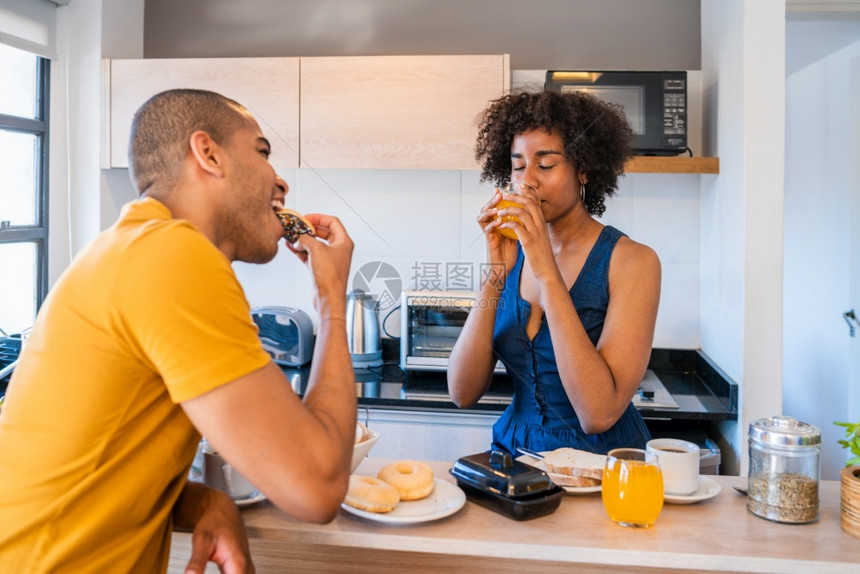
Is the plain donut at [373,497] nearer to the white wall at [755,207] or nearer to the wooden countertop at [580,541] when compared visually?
the wooden countertop at [580,541]

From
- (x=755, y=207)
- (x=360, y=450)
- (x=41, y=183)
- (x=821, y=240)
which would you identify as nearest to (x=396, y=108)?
(x=755, y=207)

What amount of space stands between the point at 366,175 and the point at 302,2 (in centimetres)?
71

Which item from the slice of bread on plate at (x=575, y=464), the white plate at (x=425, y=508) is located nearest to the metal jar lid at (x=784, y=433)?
the slice of bread on plate at (x=575, y=464)

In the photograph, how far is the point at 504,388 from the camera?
251 cm

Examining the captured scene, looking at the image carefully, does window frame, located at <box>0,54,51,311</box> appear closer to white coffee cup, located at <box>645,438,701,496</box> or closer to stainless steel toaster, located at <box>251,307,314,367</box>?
stainless steel toaster, located at <box>251,307,314,367</box>

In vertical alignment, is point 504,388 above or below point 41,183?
below

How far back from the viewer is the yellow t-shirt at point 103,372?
0.82 meters

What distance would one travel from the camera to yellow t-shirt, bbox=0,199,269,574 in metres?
0.82

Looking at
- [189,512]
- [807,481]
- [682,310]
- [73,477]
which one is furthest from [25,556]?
[682,310]

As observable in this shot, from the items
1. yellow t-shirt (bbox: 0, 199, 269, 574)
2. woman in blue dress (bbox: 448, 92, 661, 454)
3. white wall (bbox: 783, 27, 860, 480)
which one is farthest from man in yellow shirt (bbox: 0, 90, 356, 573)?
white wall (bbox: 783, 27, 860, 480)

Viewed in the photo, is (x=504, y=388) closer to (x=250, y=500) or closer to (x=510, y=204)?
(x=510, y=204)

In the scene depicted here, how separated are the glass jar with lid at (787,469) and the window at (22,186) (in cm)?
245

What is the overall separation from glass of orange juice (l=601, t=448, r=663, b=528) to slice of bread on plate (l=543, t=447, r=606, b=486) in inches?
4.7

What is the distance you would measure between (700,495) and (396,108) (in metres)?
1.68
